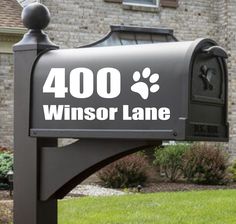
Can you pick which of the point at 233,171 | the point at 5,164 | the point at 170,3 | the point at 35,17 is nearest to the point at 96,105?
the point at 35,17

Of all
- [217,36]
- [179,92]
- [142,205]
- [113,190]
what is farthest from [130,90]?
[217,36]

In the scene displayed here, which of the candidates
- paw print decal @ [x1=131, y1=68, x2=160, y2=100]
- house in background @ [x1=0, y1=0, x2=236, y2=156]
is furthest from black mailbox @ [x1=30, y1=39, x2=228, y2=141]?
house in background @ [x1=0, y1=0, x2=236, y2=156]

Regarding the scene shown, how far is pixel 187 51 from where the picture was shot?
92.7 inches

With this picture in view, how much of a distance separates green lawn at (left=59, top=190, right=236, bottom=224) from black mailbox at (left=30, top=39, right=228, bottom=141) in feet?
19.1

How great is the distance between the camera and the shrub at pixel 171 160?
16058 millimetres

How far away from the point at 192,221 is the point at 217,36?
1064 cm

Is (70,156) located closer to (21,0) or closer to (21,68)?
(21,68)

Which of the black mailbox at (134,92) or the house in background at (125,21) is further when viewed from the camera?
the house in background at (125,21)

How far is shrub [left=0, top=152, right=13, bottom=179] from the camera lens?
13477mm

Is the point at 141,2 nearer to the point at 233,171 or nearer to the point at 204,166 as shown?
the point at 204,166

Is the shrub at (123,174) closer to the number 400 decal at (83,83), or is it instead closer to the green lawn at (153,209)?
the green lawn at (153,209)

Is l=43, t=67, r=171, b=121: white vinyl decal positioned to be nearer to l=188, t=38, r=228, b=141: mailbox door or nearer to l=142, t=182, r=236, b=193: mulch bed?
l=188, t=38, r=228, b=141: mailbox door

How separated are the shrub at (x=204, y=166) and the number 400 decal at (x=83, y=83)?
1319 cm

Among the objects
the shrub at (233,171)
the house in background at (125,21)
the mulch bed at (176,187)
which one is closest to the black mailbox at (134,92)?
the mulch bed at (176,187)
